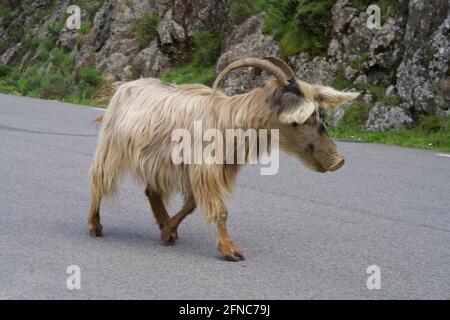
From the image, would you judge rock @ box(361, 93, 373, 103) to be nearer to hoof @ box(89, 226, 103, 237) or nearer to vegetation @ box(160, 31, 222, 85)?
vegetation @ box(160, 31, 222, 85)

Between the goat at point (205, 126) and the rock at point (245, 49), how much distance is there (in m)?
11.6

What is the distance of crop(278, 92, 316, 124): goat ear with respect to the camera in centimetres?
621

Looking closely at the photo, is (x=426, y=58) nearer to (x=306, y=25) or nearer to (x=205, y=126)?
(x=306, y=25)

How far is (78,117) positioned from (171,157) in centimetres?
1225

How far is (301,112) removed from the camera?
6203 mm

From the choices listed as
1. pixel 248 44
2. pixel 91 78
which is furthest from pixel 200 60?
pixel 91 78

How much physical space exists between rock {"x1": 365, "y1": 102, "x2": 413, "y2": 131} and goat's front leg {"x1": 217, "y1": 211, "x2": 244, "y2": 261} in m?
10.3

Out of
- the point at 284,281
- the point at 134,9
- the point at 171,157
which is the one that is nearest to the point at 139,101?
the point at 171,157

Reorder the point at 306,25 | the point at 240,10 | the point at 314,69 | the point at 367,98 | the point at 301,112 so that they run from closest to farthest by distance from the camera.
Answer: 1. the point at 301,112
2. the point at 367,98
3. the point at 314,69
4. the point at 306,25
5. the point at 240,10

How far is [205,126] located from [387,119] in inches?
410

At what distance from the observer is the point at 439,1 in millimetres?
16594

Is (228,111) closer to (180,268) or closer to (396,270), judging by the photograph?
(180,268)
